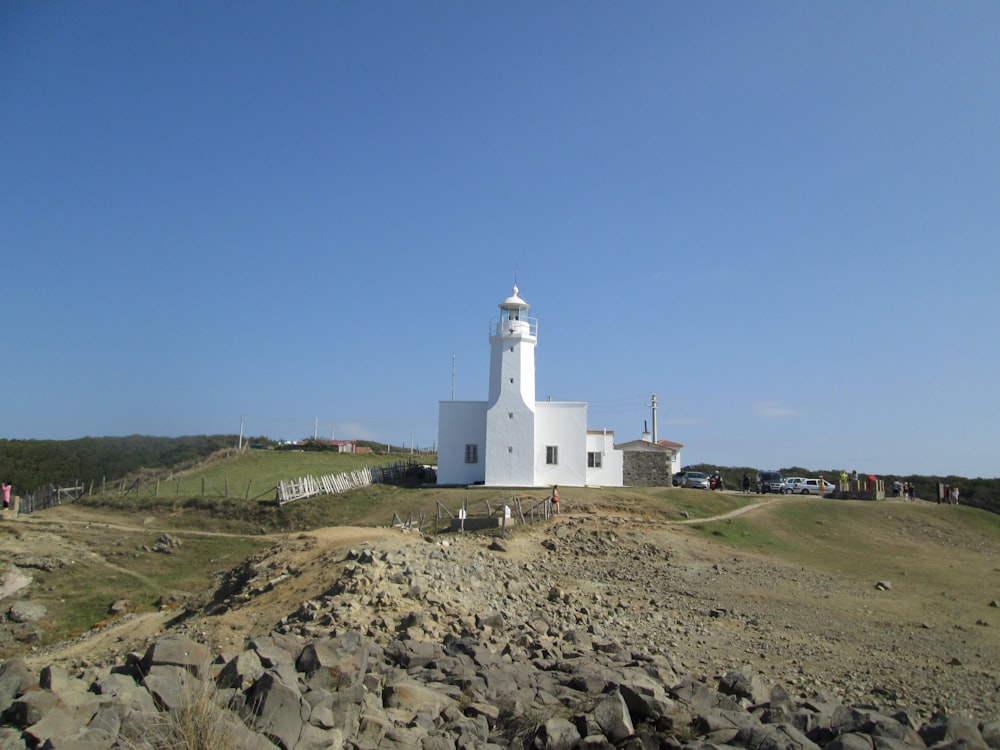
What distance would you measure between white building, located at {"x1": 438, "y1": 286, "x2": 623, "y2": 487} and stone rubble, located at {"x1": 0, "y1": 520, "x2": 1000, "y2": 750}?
20.1 m

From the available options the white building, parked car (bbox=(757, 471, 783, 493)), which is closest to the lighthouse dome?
the white building

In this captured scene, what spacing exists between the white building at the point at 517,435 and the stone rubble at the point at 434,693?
65.9 feet

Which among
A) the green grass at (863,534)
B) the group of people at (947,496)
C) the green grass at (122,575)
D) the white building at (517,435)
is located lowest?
the green grass at (122,575)

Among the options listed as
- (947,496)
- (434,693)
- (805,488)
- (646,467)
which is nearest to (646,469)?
(646,467)

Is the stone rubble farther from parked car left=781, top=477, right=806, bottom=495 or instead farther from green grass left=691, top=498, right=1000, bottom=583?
parked car left=781, top=477, right=806, bottom=495

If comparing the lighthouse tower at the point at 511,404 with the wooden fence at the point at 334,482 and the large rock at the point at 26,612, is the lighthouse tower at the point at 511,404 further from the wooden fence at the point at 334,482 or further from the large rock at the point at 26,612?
the large rock at the point at 26,612

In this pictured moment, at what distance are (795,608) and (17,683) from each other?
1688 centimetres

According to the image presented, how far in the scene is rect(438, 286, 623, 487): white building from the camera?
36.9 meters

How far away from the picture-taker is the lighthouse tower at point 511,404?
36844 millimetres

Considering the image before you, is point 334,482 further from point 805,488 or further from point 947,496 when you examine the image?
point 947,496

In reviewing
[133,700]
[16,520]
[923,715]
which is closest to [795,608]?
[923,715]

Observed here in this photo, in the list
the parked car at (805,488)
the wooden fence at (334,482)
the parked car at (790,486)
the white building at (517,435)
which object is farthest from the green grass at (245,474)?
the parked car at (805,488)

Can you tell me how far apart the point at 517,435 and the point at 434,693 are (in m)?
27.0

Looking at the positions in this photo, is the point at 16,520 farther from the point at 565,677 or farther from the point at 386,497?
the point at 565,677
